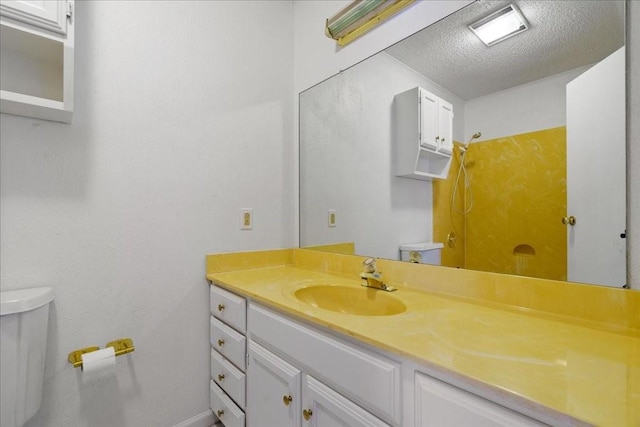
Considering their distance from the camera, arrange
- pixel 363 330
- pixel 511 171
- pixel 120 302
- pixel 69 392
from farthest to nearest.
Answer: pixel 120 302 → pixel 69 392 → pixel 511 171 → pixel 363 330

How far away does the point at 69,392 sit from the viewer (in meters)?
1.13

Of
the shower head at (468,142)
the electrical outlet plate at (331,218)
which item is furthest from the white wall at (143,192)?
the shower head at (468,142)

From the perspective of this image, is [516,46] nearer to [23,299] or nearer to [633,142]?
[633,142]

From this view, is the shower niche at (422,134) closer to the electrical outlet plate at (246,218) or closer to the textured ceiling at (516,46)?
the textured ceiling at (516,46)

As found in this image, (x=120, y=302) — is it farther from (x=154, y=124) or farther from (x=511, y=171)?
(x=511, y=171)

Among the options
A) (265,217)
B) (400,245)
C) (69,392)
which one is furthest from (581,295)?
(69,392)

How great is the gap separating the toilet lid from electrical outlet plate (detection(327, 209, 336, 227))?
122 cm

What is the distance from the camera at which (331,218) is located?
164 cm

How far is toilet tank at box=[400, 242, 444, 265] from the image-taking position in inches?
46.1

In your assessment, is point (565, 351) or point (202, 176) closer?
point (565, 351)

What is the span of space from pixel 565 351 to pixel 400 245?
696mm

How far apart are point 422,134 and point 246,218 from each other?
40.0 inches

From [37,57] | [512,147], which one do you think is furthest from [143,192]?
[512,147]

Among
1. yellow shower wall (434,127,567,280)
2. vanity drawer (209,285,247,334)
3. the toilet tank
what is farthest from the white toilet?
yellow shower wall (434,127,567,280)
